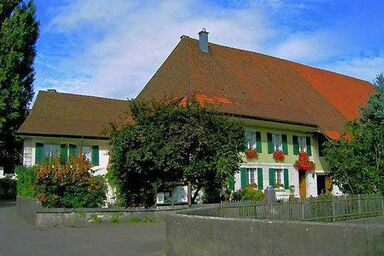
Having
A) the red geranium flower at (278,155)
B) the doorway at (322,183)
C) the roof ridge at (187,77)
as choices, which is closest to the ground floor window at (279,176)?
the red geranium flower at (278,155)

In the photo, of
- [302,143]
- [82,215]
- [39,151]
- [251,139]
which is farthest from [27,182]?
[302,143]

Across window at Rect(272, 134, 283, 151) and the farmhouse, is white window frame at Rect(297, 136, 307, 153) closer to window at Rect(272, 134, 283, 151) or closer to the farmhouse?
the farmhouse

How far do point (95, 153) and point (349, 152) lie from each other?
18409mm

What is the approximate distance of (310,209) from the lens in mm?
18688

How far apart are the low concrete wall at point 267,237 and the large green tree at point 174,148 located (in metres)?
10.1

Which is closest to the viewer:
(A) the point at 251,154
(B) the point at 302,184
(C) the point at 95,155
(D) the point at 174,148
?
(D) the point at 174,148

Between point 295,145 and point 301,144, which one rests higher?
point 301,144

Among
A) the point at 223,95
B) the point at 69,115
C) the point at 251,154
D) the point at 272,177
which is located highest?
the point at 223,95

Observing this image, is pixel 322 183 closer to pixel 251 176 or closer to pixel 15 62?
pixel 251 176

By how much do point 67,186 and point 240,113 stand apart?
13359 mm

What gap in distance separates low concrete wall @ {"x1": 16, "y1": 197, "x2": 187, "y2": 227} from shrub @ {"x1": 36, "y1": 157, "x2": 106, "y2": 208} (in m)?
0.89

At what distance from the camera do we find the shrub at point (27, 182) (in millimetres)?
21156

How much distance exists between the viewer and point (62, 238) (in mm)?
15094

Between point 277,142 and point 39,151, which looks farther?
point 277,142
